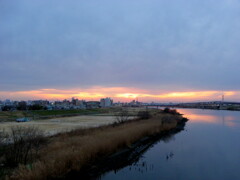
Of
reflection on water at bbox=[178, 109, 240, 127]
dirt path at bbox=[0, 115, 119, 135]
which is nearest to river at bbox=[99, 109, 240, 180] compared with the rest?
dirt path at bbox=[0, 115, 119, 135]

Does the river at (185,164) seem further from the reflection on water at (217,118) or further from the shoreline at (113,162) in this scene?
the reflection on water at (217,118)

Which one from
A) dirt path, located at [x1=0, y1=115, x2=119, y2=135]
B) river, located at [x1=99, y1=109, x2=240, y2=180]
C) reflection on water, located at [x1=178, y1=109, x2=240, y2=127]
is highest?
dirt path, located at [x1=0, y1=115, x2=119, y2=135]

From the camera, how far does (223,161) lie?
16516 millimetres

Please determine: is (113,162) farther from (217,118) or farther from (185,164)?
(217,118)

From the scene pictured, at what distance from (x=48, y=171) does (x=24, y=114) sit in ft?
201

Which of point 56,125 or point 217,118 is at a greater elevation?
point 56,125

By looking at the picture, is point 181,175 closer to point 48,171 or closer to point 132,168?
point 132,168

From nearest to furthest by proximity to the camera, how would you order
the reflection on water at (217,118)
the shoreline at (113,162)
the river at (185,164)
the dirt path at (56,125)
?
the shoreline at (113,162) < the river at (185,164) < the dirt path at (56,125) < the reflection on water at (217,118)

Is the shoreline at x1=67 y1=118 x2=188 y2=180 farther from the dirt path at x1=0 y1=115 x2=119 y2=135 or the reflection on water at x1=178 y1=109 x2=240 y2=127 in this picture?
the reflection on water at x1=178 y1=109 x2=240 y2=127

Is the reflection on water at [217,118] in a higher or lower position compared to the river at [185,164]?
higher

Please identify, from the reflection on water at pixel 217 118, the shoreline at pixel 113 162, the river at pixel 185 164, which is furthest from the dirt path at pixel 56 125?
the reflection on water at pixel 217 118

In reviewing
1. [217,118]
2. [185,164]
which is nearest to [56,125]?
[185,164]

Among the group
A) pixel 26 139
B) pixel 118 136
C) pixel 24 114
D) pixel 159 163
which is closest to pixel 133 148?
pixel 118 136

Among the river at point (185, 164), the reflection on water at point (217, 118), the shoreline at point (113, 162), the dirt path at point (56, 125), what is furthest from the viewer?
the reflection on water at point (217, 118)
